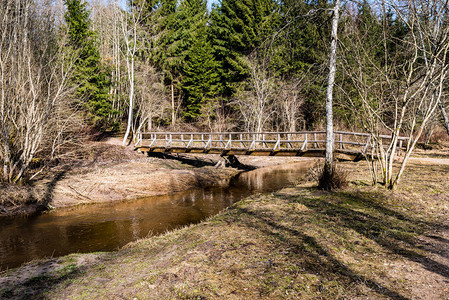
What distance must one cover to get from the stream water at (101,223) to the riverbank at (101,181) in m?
0.68

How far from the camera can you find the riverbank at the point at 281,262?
3.26m

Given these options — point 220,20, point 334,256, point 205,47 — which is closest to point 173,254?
point 334,256

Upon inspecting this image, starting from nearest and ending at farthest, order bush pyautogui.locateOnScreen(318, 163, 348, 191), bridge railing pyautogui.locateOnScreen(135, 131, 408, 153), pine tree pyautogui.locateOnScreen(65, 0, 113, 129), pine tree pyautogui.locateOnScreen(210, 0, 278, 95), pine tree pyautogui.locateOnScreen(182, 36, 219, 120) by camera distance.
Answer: bush pyautogui.locateOnScreen(318, 163, 348, 191), bridge railing pyautogui.locateOnScreen(135, 131, 408, 153), pine tree pyautogui.locateOnScreen(65, 0, 113, 129), pine tree pyautogui.locateOnScreen(210, 0, 278, 95), pine tree pyautogui.locateOnScreen(182, 36, 219, 120)

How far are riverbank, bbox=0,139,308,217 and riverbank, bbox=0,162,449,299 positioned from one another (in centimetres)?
709

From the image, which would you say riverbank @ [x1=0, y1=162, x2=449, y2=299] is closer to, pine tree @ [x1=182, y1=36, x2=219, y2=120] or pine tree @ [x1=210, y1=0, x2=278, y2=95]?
pine tree @ [x1=210, y1=0, x2=278, y2=95]

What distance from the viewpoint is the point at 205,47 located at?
98.5 feet

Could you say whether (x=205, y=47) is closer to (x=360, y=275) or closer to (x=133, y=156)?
(x=133, y=156)

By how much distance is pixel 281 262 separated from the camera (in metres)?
3.81

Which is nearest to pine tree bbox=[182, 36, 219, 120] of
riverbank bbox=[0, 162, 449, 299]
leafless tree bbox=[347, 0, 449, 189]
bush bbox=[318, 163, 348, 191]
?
leafless tree bbox=[347, 0, 449, 189]

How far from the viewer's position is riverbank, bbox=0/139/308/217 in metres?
10.8

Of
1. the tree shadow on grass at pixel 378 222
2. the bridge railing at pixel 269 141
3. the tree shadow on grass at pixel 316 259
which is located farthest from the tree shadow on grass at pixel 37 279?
the bridge railing at pixel 269 141

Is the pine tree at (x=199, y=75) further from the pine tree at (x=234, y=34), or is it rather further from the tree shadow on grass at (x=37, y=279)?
the tree shadow on grass at (x=37, y=279)

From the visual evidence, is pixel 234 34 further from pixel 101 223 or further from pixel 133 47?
pixel 101 223

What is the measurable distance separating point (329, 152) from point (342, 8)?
13.3 ft
